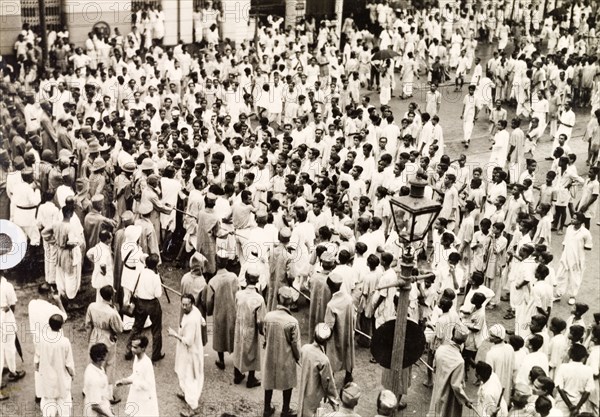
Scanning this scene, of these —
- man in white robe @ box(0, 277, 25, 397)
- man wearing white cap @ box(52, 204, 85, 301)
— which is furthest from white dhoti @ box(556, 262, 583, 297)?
man in white robe @ box(0, 277, 25, 397)

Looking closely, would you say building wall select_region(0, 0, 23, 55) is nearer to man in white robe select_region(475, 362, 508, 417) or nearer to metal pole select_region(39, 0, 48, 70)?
metal pole select_region(39, 0, 48, 70)

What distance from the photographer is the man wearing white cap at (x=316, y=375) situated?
27.5 ft

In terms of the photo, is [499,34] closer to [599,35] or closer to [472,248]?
[599,35]

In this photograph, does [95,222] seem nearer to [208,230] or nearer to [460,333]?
[208,230]

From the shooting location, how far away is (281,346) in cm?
912

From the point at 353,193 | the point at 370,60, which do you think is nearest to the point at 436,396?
the point at 353,193

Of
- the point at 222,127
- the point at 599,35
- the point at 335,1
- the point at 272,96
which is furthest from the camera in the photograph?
the point at 335,1

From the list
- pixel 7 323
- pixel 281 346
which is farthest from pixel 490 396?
pixel 7 323

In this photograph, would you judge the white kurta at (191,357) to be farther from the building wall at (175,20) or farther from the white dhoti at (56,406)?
the building wall at (175,20)

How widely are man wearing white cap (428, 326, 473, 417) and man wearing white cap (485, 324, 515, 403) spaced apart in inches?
19.3

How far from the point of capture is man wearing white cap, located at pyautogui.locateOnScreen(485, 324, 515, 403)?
890cm

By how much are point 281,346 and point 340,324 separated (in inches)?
36.8

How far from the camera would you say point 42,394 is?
8828mm

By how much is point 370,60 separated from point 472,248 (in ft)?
40.2
